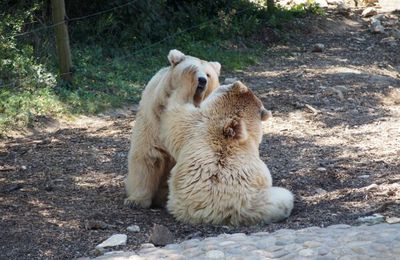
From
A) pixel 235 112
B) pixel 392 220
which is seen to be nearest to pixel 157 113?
Answer: pixel 235 112

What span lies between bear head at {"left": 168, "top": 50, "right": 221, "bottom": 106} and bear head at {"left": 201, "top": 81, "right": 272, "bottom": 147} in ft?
0.63

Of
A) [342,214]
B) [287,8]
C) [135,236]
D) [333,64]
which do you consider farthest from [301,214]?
[287,8]

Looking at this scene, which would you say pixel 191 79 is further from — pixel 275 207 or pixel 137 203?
pixel 275 207

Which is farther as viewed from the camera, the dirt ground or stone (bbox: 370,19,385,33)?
stone (bbox: 370,19,385,33)

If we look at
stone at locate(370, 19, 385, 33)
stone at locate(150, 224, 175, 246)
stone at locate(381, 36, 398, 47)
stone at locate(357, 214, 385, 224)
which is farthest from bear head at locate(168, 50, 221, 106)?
stone at locate(370, 19, 385, 33)

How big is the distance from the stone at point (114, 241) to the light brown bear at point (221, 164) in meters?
0.63

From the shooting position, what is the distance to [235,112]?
5.83 metres

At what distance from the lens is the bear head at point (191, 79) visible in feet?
19.6

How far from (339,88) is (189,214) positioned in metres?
6.35

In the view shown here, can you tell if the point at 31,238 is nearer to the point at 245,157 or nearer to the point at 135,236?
the point at 135,236

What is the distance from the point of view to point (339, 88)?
11.4 m

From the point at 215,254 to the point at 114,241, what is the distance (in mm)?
993

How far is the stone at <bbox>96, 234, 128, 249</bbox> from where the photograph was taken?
5145mm

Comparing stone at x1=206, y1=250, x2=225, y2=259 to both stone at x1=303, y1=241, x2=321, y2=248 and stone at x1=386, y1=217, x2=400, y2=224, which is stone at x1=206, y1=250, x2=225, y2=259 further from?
stone at x1=386, y1=217, x2=400, y2=224
